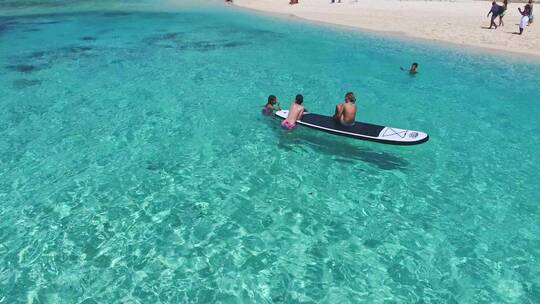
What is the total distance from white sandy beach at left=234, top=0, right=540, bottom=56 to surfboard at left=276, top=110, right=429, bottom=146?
941 inches

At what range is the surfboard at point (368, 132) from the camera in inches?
594

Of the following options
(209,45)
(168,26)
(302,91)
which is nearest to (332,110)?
(302,91)

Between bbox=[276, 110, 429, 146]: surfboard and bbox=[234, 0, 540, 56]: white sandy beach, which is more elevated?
bbox=[234, 0, 540, 56]: white sandy beach

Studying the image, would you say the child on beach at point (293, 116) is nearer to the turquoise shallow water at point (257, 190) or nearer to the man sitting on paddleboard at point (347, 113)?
the turquoise shallow water at point (257, 190)

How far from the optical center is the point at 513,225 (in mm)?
11703

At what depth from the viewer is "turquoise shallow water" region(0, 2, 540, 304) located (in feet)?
31.4

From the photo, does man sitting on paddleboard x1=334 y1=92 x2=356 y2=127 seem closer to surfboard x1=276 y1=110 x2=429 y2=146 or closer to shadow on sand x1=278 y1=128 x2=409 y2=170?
surfboard x1=276 y1=110 x2=429 y2=146

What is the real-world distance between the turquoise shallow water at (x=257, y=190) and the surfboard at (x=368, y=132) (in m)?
0.59

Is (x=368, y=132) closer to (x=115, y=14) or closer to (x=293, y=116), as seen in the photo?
(x=293, y=116)

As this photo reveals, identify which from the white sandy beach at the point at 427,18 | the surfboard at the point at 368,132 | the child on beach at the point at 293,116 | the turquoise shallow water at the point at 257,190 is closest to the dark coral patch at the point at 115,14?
the white sandy beach at the point at 427,18

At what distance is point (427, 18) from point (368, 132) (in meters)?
35.2

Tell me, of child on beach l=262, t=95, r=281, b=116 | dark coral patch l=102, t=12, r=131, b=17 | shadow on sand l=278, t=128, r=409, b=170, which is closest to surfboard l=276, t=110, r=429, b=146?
shadow on sand l=278, t=128, r=409, b=170

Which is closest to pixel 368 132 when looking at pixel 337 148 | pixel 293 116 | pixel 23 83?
pixel 337 148

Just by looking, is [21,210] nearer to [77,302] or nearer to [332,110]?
→ [77,302]
